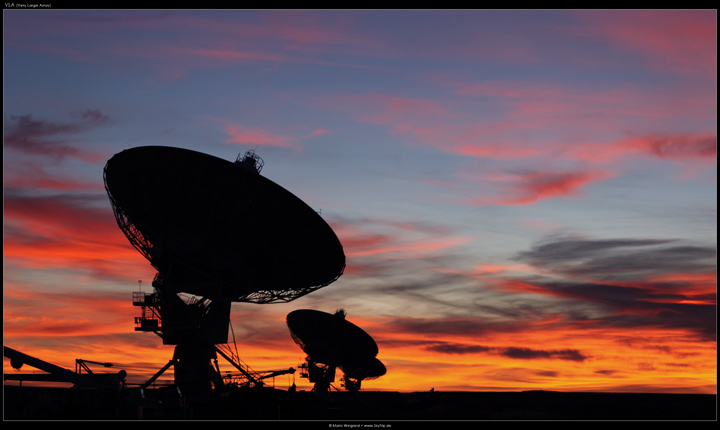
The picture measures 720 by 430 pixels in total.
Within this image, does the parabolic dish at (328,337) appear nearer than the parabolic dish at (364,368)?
Yes

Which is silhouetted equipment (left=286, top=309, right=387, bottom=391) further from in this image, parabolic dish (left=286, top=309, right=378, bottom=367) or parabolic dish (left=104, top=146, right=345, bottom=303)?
parabolic dish (left=104, top=146, right=345, bottom=303)

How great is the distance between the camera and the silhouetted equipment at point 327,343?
10244cm

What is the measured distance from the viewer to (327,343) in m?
105

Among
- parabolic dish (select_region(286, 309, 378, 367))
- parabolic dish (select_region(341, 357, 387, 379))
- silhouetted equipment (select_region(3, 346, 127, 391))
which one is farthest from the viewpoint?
parabolic dish (select_region(341, 357, 387, 379))

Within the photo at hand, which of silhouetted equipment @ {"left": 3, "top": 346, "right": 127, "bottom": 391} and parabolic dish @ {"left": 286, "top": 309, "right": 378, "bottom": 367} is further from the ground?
parabolic dish @ {"left": 286, "top": 309, "right": 378, "bottom": 367}

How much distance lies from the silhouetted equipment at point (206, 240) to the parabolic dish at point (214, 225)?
85 mm

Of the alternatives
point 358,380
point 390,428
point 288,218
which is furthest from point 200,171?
point 358,380

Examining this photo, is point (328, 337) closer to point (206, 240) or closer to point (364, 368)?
point (364, 368)

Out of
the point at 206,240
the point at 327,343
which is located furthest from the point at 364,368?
the point at 206,240

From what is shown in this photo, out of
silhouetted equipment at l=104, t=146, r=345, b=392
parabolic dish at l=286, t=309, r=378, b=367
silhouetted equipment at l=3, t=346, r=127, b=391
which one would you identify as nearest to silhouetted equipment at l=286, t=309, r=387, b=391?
parabolic dish at l=286, t=309, r=378, b=367

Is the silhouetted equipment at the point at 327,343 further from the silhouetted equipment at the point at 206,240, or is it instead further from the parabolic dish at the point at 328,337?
the silhouetted equipment at the point at 206,240

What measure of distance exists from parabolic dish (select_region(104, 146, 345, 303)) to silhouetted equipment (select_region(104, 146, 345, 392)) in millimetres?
85

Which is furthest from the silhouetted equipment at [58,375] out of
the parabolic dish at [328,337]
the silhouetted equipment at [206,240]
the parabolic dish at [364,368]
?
the parabolic dish at [364,368]

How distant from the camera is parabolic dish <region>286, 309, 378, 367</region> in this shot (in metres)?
102
